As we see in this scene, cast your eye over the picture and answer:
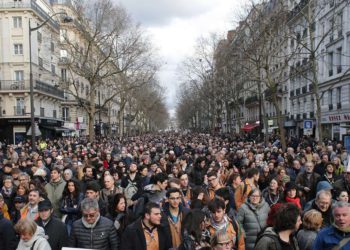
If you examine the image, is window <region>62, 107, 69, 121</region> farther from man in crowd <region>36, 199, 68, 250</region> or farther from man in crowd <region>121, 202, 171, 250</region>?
man in crowd <region>121, 202, 171, 250</region>

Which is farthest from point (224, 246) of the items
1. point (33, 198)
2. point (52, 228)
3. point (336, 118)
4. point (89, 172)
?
point (336, 118)

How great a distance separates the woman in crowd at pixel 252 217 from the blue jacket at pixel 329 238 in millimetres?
1622

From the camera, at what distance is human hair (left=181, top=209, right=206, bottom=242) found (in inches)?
174

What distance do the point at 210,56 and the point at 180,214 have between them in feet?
115

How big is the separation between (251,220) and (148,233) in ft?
5.21

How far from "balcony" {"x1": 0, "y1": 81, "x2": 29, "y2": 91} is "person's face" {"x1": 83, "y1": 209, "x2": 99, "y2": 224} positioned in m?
39.5

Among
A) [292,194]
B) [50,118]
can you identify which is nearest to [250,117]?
[50,118]

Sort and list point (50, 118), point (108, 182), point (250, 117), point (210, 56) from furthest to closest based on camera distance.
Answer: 1. point (250, 117)
2. point (50, 118)
3. point (210, 56)
4. point (108, 182)

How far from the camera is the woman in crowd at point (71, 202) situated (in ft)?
21.2

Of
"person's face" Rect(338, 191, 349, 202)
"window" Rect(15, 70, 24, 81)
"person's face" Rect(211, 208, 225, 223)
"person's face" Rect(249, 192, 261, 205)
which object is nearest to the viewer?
"person's face" Rect(211, 208, 225, 223)

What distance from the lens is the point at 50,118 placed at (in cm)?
4597

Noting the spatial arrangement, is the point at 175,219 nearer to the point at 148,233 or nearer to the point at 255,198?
the point at 148,233

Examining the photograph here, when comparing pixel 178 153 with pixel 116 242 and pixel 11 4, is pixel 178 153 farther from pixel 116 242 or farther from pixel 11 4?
pixel 11 4

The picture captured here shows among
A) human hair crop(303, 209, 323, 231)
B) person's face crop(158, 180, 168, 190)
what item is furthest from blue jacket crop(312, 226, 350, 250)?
person's face crop(158, 180, 168, 190)
